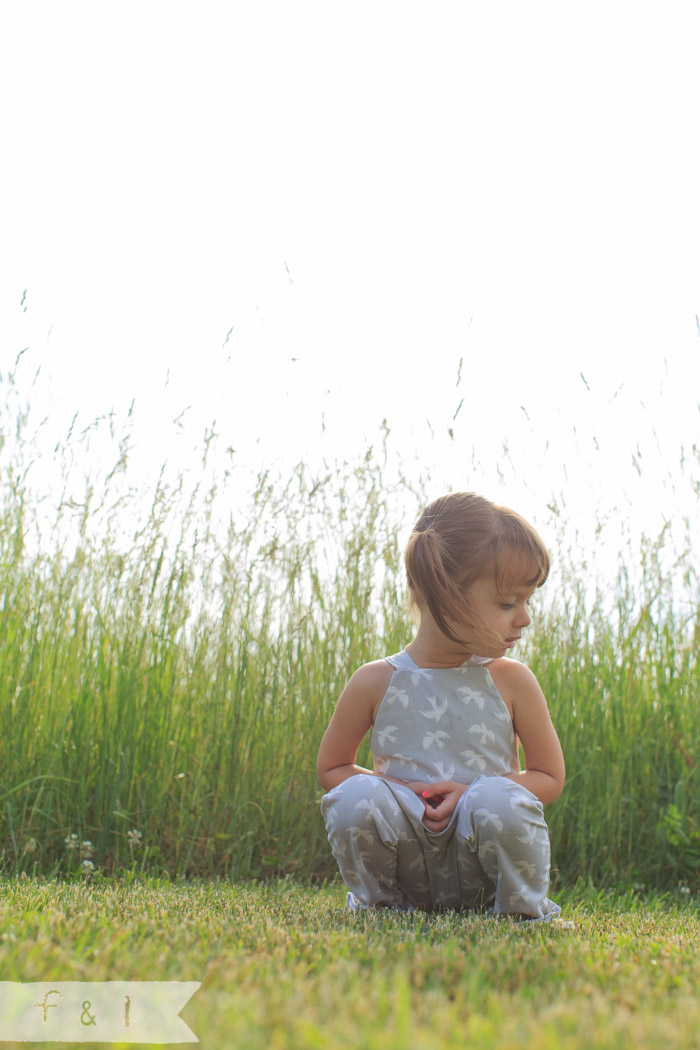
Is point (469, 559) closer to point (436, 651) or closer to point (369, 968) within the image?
point (436, 651)

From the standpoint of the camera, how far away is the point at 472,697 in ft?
6.82

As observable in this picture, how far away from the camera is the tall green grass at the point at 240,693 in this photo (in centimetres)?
278

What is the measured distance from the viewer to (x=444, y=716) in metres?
2.06

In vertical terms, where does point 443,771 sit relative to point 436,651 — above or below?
below

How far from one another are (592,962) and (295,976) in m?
0.47

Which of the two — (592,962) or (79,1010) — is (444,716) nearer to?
(592,962)

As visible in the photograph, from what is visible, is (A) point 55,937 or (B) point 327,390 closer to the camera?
(A) point 55,937

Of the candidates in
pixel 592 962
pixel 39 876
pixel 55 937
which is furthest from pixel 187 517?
pixel 592 962

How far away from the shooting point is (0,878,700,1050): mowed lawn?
0.89m

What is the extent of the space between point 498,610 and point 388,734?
1.23 ft

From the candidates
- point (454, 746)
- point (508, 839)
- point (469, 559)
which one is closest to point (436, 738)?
point (454, 746)

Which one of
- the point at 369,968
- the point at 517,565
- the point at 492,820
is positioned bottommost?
the point at 369,968

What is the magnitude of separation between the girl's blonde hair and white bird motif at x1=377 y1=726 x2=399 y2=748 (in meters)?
0.25

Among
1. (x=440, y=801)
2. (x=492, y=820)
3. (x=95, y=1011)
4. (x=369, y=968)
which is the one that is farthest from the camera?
(x=440, y=801)
